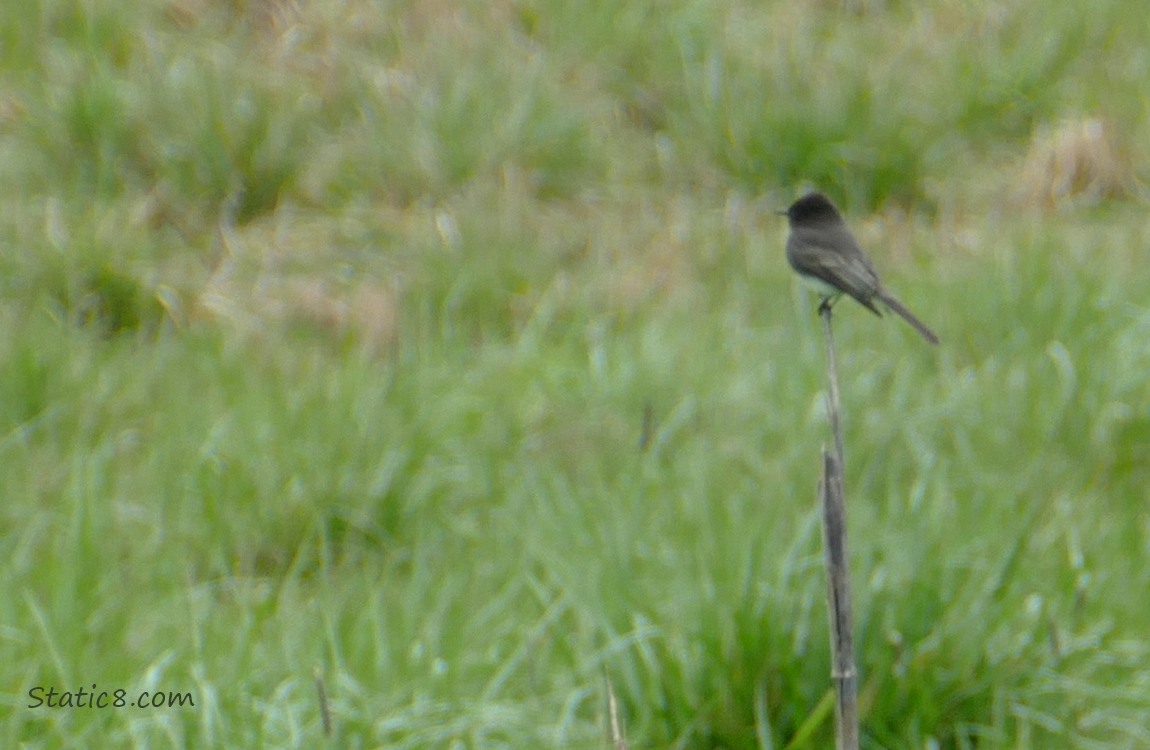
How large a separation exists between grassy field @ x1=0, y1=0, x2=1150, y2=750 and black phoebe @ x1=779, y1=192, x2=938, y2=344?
56 cm

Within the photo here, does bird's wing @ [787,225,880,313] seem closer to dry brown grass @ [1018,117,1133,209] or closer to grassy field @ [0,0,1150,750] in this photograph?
grassy field @ [0,0,1150,750]

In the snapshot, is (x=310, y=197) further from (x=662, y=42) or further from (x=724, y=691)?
(x=724, y=691)

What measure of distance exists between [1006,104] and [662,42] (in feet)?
4.49

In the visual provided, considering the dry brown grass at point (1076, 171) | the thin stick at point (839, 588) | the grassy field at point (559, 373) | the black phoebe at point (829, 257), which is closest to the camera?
the thin stick at point (839, 588)

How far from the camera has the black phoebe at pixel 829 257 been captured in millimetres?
2414

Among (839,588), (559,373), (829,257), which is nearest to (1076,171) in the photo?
(559,373)

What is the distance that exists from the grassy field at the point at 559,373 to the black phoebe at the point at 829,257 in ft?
1.84

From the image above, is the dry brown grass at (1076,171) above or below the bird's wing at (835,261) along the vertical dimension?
above

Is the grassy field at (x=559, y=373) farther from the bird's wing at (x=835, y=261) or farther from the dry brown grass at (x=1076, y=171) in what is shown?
the bird's wing at (x=835, y=261)

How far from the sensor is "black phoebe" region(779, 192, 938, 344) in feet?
7.92

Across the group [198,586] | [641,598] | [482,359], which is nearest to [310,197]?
[482,359]

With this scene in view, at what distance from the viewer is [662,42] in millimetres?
6188

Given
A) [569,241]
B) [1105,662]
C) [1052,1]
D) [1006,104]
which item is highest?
[1052,1]

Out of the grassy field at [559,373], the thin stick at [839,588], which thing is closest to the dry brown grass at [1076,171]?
the grassy field at [559,373]
